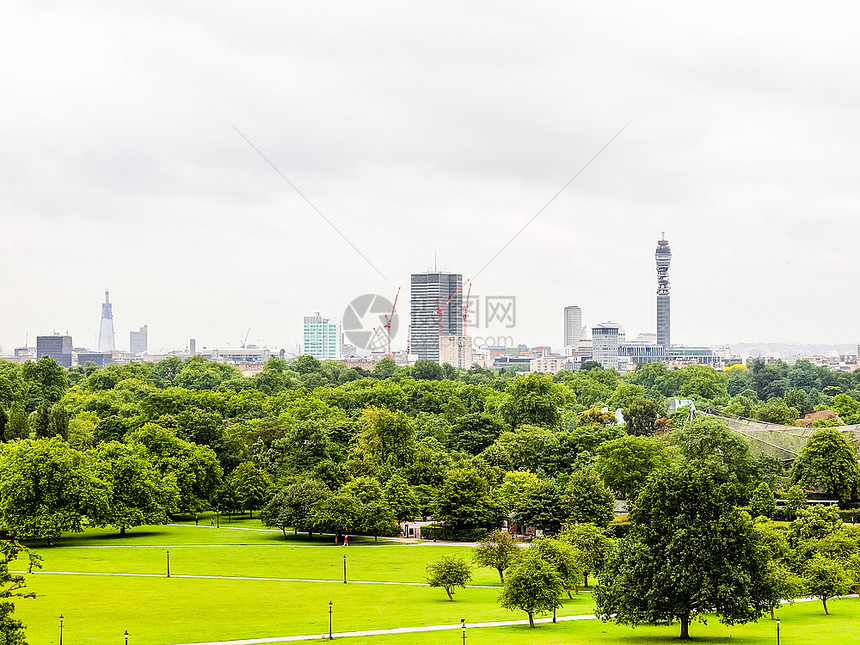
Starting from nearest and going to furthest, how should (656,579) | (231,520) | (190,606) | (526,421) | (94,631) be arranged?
(656,579)
(94,631)
(190,606)
(231,520)
(526,421)

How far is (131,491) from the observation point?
60062mm

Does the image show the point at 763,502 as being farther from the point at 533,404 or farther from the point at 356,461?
the point at 533,404

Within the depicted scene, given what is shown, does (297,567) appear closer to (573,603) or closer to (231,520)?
(573,603)

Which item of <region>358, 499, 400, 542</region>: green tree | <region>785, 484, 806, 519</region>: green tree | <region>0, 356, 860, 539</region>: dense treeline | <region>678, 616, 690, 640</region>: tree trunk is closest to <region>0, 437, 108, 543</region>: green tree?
<region>0, 356, 860, 539</region>: dense treeline

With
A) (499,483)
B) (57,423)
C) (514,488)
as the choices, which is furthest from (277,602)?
(57,423)

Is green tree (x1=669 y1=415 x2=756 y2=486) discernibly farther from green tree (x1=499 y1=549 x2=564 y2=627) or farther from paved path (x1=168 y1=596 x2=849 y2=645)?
paved path (x1=168 y1=596 x2=849 y2=645)

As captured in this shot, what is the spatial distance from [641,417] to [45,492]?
63.7 m

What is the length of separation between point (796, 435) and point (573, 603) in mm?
35367

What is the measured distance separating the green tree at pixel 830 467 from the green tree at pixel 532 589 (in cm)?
3039

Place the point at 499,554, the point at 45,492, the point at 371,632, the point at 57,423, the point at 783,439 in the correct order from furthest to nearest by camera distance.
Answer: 1. the point at 57,423
2. the point at 783,439
3. the point at 45,492
4. the point at 499,554
5. the point at 371,632

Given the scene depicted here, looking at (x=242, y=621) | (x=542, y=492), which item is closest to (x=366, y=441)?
(x=542, y=492)

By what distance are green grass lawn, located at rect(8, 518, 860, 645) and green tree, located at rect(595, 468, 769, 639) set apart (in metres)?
1.04

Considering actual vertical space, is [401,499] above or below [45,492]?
below

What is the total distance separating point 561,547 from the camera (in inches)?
1516
